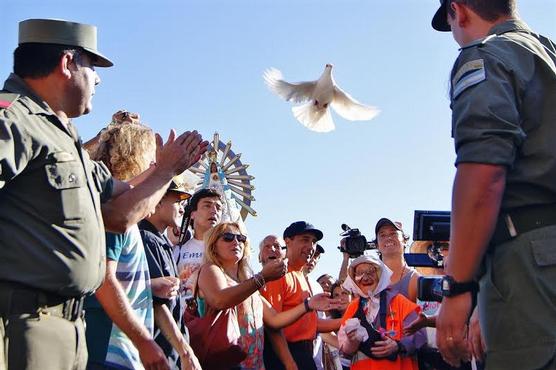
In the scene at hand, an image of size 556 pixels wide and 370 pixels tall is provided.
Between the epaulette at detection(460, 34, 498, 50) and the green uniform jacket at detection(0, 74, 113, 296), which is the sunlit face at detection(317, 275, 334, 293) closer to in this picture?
the green uniform jacket at detection(0, 74, 113, 296)

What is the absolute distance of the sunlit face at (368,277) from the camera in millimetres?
6293

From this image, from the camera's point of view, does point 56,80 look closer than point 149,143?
Yes

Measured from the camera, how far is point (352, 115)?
14734mm

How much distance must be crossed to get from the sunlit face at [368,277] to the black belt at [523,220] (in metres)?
3.66

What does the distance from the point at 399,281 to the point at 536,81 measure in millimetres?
3972

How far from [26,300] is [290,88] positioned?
12.6 meters

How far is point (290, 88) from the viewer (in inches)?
592

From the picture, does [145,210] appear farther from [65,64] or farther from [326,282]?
[326,282]

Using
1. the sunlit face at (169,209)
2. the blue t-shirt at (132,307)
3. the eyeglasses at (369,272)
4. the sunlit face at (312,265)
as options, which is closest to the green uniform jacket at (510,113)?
the blue t-shirt at (132,307)

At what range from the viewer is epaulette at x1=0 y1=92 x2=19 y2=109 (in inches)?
111

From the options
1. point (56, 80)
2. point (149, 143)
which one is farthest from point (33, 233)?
point (149, 143)

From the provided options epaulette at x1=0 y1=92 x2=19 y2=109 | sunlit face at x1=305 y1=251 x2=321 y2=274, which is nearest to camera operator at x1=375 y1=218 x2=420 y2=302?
sunlit face at x1=305 y1=251 x2=321 y2=274

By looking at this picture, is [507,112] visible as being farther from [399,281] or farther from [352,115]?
[352,115]

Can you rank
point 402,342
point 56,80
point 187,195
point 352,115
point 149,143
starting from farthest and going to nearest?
point 352,115 < point 402,342 < point 187,195 < point 149,143 < point 56,80
